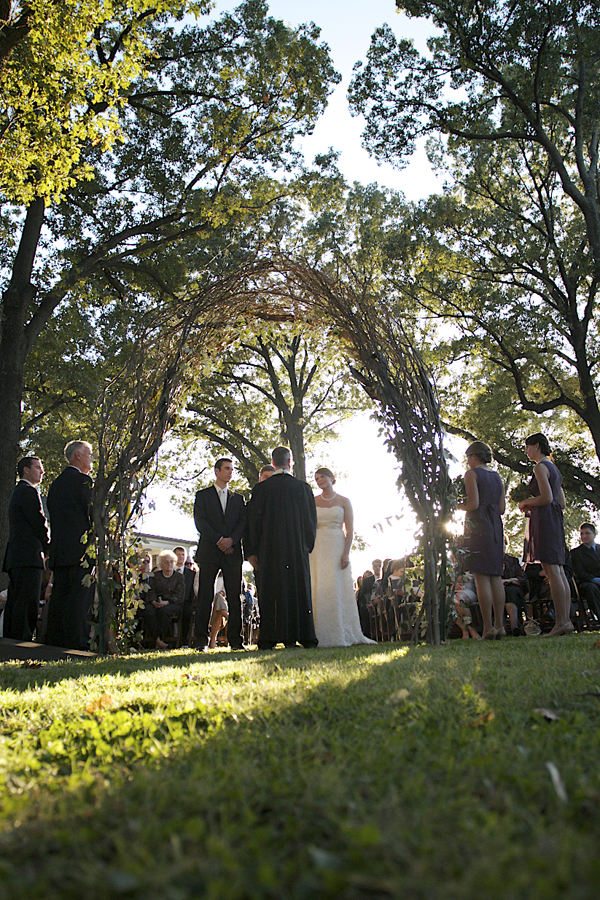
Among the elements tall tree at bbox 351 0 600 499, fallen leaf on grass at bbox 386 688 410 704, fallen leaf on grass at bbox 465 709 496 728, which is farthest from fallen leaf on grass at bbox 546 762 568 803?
tall tree at bbox 351 0 600 499

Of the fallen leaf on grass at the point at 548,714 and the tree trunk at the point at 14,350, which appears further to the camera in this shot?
the tree trunk at the point at 14,350

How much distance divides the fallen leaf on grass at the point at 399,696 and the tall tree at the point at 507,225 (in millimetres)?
13858

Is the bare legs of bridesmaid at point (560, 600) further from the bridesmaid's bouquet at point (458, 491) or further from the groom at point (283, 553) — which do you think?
the groom at point (283, 553)

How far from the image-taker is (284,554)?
7.62m

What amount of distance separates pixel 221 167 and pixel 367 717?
14485mm

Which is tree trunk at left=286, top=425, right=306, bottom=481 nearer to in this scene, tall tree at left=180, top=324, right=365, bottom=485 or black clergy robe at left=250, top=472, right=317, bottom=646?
tall tree at left=180, top=324, right=365, bottom=485

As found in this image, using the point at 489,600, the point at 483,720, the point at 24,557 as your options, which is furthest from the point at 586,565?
the point at 483,720

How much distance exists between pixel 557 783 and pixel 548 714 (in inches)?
33.8

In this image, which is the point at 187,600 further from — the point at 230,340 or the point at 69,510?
the point at 230,340

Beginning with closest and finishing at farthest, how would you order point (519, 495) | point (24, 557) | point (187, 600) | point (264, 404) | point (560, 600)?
point (560, 600), point (24, 557), point (519, 495), point (187, 600), point (264, 404)

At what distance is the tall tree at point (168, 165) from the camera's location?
495 inches

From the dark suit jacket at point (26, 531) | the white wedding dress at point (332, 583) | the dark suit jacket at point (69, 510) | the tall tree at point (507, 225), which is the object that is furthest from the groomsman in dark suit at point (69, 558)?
the tall tree at point (507, 225)

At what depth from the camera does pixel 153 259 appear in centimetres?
1474

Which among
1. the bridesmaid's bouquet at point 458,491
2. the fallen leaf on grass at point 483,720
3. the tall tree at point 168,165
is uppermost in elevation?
the tall tree at point 168,165
